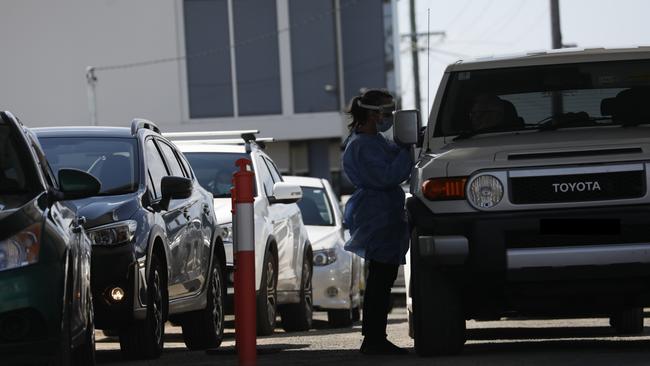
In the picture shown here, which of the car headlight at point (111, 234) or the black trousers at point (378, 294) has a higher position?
the car headlight at point (111, 234)

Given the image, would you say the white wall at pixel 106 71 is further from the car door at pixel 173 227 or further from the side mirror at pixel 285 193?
the car door at pixel 173 227

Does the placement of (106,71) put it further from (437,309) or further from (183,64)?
(437,309)

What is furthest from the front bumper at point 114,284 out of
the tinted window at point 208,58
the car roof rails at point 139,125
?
the tinted window at point 208,58

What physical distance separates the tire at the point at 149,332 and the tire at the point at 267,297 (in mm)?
3595

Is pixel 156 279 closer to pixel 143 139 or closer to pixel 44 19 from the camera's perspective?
pixel 143 139

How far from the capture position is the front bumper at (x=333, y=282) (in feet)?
61.1

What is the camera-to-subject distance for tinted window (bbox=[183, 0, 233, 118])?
46406 millimetres

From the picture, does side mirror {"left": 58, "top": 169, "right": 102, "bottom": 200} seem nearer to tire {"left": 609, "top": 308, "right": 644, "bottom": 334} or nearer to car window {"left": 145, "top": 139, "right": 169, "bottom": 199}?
car window {"left": 145, "top": 139, "right": 169, "bottom": 199}

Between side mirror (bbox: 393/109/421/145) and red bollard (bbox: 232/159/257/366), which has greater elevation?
side mirror (bbox: 393/109/421/145)

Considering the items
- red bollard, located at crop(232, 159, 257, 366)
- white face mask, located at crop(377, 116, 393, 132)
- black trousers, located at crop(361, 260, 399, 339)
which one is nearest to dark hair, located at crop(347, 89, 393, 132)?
white face mask, located at crop(377, 116, 393, 132)

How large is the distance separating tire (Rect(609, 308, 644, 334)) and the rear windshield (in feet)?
18.5

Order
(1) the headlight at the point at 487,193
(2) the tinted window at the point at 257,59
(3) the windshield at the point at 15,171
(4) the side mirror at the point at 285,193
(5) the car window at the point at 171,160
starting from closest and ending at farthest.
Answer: (3) the windshield at the point at 15,171 → (1) the headlight at the point at 487,193 → (5) the car window at the point at 171,160 → (4) the side mirror at the point at 285,193 → (2) the tinted window at the point at 257,59

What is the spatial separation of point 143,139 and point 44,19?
36598 mm

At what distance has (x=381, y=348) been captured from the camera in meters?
10.9
